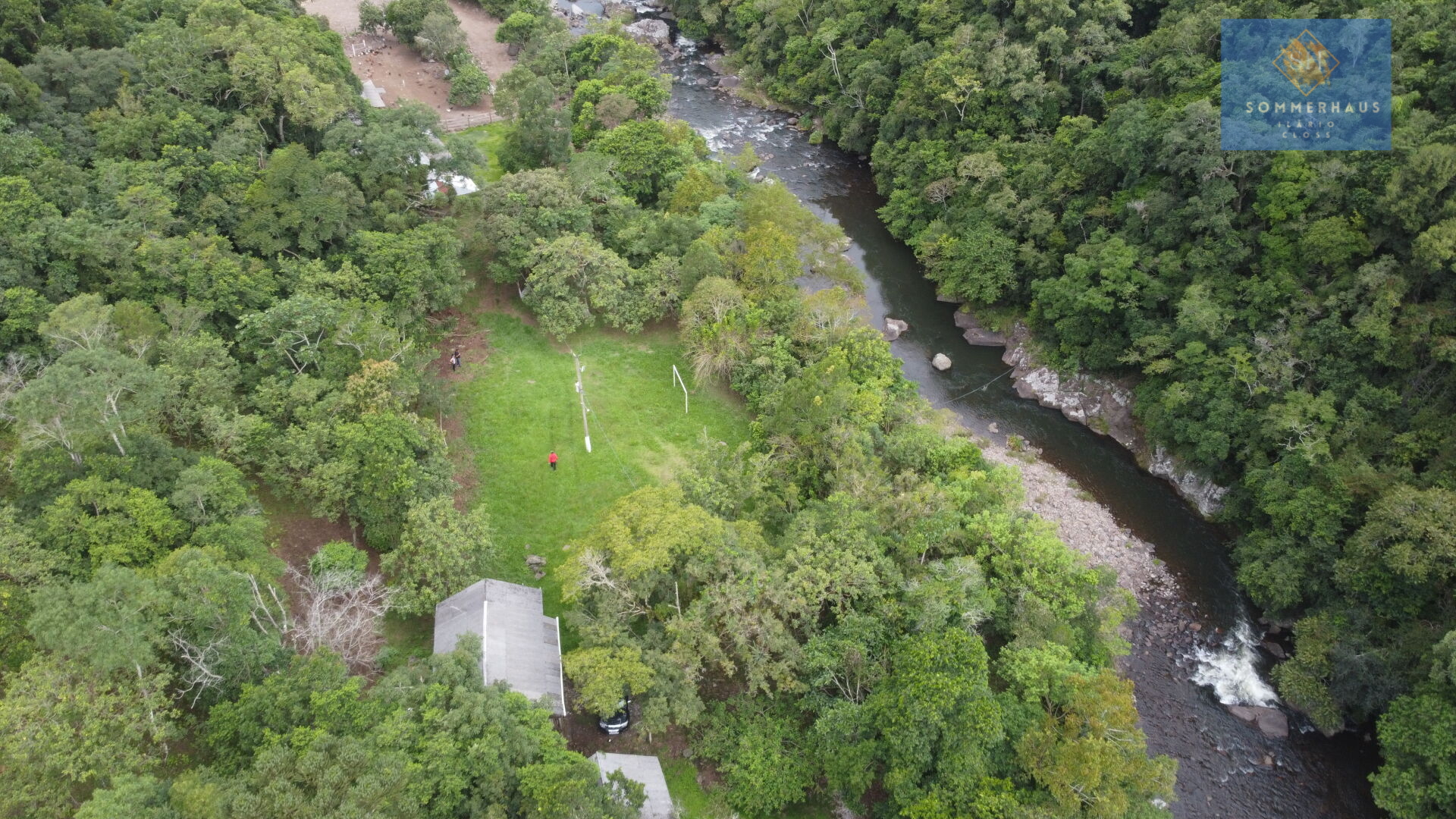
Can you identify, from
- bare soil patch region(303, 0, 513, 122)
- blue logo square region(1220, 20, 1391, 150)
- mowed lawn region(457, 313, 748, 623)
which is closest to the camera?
mowed lawn region(457, 313, 748, 623)

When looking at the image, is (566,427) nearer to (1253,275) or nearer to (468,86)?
(1253,275)

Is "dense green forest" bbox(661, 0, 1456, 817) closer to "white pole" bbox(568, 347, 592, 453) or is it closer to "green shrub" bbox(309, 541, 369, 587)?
"white pole" bbox(568, 347, 592, 453)

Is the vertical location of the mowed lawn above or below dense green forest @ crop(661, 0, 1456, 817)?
below

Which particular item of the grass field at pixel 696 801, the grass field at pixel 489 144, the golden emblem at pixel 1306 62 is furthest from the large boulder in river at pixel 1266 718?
the grass field at pixel 489 144

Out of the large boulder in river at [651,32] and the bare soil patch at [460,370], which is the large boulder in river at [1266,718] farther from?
the large boulder in river at [651,32]

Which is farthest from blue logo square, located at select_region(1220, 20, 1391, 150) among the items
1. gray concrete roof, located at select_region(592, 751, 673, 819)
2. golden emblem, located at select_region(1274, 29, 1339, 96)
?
gray concrete roof, located at select_region(592, 751, 673, 819)

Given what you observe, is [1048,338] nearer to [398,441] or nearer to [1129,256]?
[1129,256]

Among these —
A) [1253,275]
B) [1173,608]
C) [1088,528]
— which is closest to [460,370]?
[1088,528]
